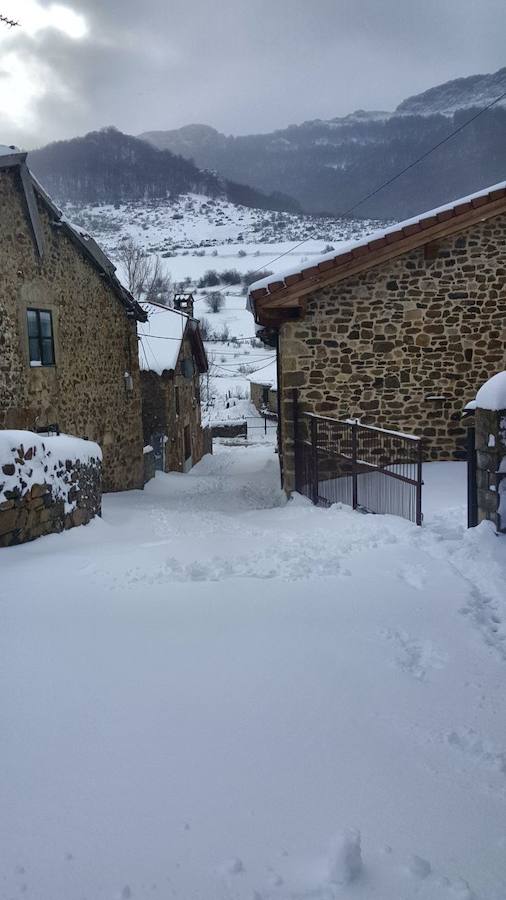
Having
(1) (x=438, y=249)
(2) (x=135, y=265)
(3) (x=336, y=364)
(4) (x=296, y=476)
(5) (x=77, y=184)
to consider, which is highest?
(5) (x=77, y=184)

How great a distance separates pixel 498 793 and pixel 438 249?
9.96 metres

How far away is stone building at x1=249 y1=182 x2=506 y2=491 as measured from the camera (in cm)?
1067

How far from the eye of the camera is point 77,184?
122 meters

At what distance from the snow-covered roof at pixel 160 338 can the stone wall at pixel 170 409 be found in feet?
1.21

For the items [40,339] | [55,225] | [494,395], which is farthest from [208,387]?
[494,395]

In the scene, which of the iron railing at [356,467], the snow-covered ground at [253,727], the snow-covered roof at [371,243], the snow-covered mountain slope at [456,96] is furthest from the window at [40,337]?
the snow-covered mountain slope at [456,96]

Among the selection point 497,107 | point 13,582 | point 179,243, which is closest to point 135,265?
point 13,582

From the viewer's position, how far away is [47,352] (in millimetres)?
12062

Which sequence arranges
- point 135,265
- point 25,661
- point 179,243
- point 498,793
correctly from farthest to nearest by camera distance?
point 179,243 < point 135,265 < point 25,661 < point 498,793

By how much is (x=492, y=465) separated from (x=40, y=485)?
4.57 meters

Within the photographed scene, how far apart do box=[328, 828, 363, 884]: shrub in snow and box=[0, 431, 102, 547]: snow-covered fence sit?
4.42 meters

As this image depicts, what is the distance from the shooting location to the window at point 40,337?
37.9 ft

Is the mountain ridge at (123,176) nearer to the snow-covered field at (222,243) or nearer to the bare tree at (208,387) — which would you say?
the snow-covered field at (222,243)

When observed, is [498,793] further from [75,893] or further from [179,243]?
[179,243]
